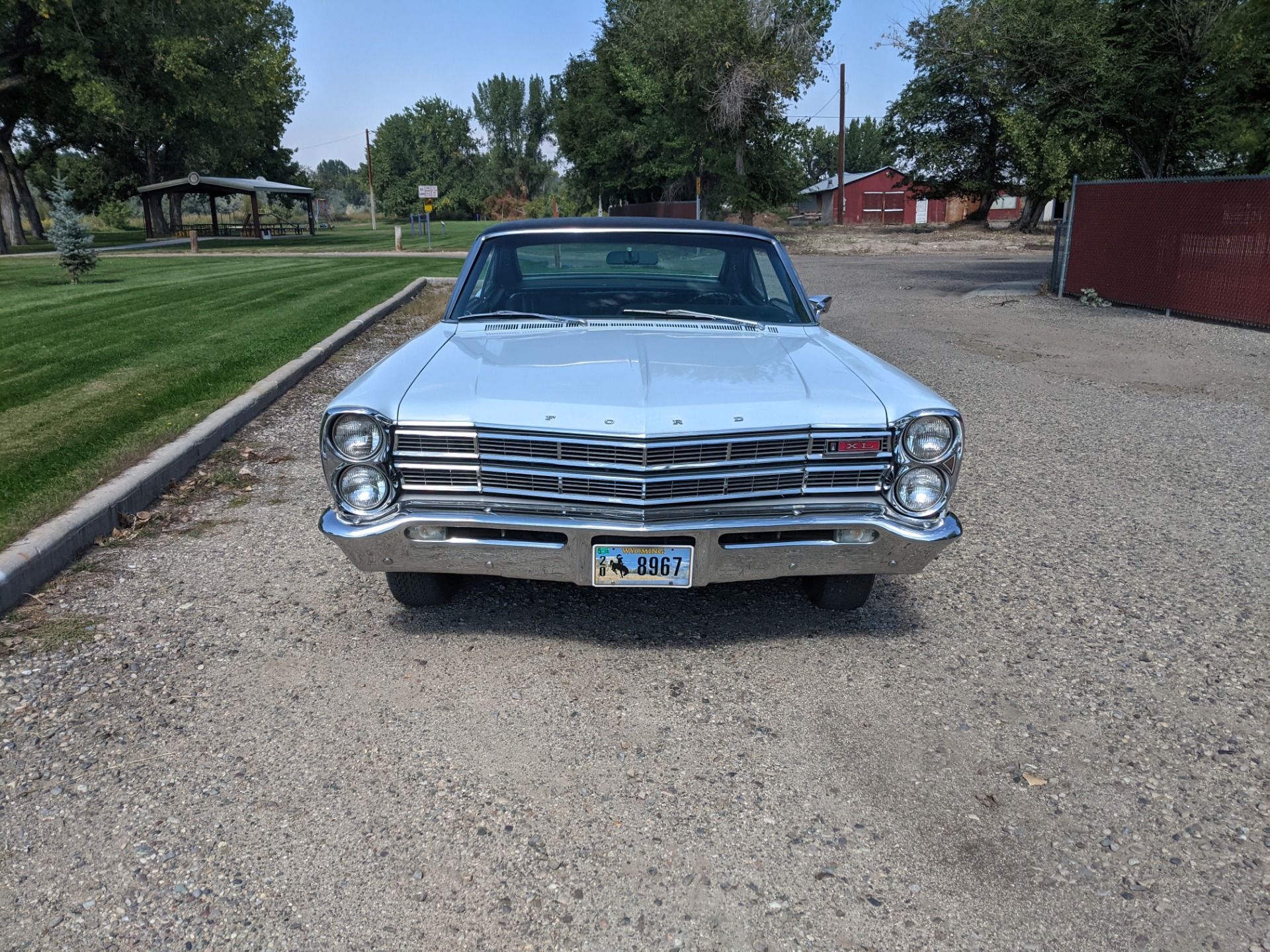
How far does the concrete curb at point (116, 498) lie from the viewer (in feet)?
13.0

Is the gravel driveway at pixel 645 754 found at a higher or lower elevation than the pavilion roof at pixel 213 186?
lower

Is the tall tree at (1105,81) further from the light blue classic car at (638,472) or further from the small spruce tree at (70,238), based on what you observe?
the small spruce tree at (70,238)

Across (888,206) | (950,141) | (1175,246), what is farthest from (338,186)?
(1175,246)

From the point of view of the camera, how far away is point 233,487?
5660 mm

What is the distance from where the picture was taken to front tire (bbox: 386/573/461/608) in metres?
3.78

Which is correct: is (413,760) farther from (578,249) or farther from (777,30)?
(777,30)

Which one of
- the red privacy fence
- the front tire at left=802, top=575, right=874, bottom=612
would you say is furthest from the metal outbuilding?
the front tire at left=802, top=575, right=874, bottom=612

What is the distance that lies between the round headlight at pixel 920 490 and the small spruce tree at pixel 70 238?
54.3ft

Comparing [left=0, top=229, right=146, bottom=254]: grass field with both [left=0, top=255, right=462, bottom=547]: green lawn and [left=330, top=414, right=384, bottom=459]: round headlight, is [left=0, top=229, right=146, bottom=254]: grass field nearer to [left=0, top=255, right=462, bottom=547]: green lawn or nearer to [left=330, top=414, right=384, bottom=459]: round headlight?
[left=0, top=255, right=462, bottom=547]: green lawn

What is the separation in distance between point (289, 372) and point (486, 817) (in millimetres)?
6497

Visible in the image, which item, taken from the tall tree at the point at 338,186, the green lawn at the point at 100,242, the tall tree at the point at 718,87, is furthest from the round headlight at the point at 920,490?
the tall tree at the point at 338,186

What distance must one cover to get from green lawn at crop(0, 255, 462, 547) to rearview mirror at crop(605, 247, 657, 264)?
9.48 feet

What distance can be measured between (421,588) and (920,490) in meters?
1.91

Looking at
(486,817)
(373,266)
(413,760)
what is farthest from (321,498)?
(373,266)
